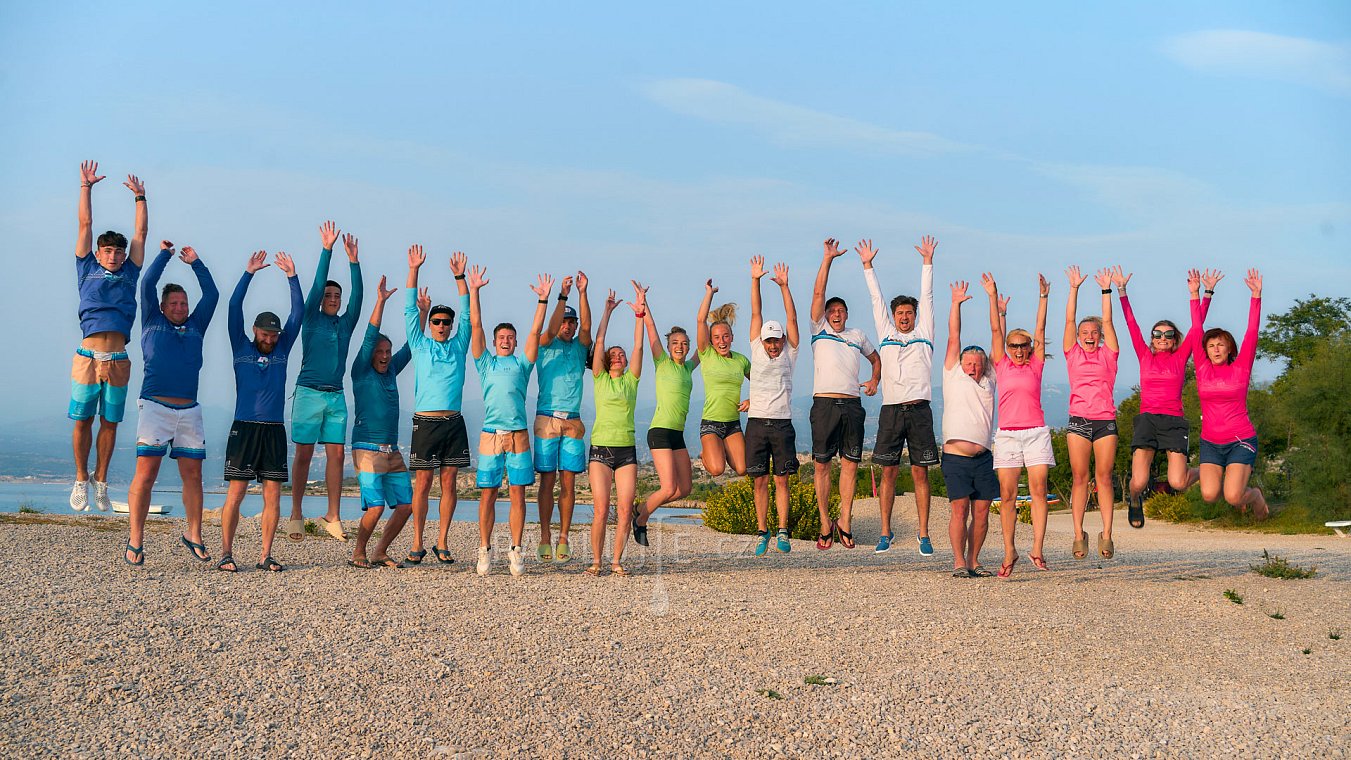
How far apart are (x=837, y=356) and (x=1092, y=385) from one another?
9.07 feet

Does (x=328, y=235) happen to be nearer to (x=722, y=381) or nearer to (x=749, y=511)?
(x=722, y=381)

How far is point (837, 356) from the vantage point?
39.5ft

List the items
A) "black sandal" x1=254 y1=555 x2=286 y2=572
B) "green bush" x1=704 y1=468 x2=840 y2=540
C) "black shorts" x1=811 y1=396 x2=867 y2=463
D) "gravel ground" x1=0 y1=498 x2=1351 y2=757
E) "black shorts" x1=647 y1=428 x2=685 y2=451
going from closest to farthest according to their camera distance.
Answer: "gravel ground" x1=0 y1=498 x2=1351 y2=757
"black sandal" x1=254 y1=555 x2=286 y2=572
"black shorts" x1=647 y1=428 x2=685 y2=451
"black shorts" x1=811 y1=396 x2=867 y2=463
"green bush" x1=704 y1=468 x2=840 y2=540

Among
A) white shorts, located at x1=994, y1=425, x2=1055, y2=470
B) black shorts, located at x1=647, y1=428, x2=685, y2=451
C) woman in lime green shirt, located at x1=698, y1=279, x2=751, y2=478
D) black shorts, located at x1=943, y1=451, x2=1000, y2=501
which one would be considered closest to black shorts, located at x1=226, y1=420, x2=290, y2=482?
black shorts, located at x1=647, y1=428, x2=685, y2=451

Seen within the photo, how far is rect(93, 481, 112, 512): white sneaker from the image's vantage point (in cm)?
1094

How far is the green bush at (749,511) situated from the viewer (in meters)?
19.2

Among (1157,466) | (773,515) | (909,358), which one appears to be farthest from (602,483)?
(1157,466)

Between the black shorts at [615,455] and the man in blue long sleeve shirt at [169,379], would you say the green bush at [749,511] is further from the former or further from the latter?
the man in blue long sleeve shirt at [169,379]

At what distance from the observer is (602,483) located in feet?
37.6

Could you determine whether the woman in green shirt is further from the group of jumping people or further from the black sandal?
the black sandal

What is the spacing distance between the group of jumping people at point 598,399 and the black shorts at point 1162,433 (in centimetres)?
3

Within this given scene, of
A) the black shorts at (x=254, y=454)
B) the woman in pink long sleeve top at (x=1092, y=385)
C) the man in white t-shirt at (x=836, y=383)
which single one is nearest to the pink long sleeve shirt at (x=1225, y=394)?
the woman in pink long sleeve top at (x=1092, y=385)

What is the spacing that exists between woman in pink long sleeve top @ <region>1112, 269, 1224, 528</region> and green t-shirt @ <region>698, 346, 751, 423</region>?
168 inches

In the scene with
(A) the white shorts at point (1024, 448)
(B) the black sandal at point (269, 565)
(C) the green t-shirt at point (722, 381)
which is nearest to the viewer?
(B) the black sandal at point (269, 565)
